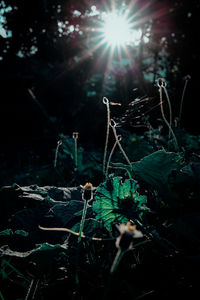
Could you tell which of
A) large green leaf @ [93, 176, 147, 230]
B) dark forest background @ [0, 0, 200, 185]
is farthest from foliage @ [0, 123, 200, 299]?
dark forest background @ [0, 0, 200, 185]

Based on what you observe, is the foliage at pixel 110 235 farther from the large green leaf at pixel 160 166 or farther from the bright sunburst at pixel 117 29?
the bright sunburst at pixel 117 29

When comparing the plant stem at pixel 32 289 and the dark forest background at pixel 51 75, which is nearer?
the plant stem at pixel 32 289

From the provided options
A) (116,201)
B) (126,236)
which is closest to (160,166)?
(116,201)

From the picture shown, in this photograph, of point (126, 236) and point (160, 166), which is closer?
point (126, 236)

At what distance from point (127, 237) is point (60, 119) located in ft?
12.5

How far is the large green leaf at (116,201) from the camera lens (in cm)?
60

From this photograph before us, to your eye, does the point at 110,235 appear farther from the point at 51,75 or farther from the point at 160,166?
the point at 51,75

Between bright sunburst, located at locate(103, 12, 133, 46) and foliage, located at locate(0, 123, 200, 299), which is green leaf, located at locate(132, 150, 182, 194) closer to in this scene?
foliage, located at locate(0, 123, 200, 299)

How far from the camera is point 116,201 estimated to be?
2.02 feet

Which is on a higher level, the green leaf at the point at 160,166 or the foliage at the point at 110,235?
the green leaf at the point at 160,166

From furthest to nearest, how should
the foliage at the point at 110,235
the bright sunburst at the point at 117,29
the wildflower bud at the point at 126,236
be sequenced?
the bright sunburst at the point at 117,29
the foliage at the point at 110,235
the wildflower bud at the point at 126,236

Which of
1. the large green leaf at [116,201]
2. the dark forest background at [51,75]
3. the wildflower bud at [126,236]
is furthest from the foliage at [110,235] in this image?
the dark forest background at [51,75]

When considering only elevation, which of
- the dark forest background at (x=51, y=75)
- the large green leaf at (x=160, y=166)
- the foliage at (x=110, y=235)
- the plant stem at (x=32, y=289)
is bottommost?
the plant stem at (x=32, y=289)

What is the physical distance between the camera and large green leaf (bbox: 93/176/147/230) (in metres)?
0.60
